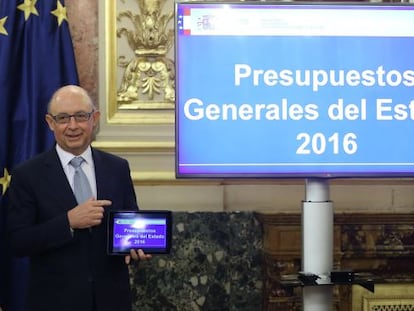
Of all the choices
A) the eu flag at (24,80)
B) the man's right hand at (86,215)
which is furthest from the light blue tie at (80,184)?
the eu flag at (24,80)

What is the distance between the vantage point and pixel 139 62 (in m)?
3.70

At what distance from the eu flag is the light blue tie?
0.76 metres

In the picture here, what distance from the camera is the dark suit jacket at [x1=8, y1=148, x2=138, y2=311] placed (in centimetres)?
261

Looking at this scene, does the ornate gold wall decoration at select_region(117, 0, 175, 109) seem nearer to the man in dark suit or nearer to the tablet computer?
the man in dark suit

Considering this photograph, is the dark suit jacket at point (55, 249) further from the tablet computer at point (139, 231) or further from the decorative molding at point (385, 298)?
the decorative molding at point (385, 298)

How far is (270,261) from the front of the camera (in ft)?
11.4

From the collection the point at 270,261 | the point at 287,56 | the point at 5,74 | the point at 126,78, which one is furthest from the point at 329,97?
the point at 5,74

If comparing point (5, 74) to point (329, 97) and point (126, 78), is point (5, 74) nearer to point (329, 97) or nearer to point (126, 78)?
point (126, 78)

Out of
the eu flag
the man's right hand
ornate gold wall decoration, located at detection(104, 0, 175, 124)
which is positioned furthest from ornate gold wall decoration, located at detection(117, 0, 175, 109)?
the man's right hand

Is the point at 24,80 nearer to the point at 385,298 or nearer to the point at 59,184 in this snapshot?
the point at 59,184

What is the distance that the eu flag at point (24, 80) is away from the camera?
3385 millimetres

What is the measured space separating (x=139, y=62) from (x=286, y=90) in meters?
1.28

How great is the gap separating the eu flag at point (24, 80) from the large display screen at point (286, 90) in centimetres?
108

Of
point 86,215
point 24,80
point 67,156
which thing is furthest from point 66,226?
point 24,80
